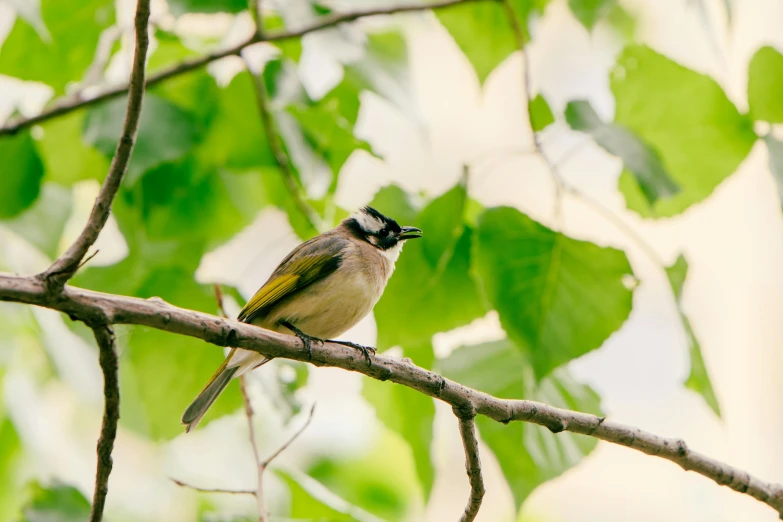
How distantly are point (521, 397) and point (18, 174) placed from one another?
5.94 ft

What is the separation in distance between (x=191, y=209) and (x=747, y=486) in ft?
7.05

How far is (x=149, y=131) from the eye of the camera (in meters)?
2.53

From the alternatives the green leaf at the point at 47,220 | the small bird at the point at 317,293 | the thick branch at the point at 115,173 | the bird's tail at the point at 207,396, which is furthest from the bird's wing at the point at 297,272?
the thick branch at the point at 115,173

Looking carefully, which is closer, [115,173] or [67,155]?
[115,173]

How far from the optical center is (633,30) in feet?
14.4

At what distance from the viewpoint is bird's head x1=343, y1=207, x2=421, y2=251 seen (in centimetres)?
388

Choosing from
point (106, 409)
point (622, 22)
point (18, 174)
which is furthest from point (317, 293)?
point (622, 22)

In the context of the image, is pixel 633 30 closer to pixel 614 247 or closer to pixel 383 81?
pixel 383 81

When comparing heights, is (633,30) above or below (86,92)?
above

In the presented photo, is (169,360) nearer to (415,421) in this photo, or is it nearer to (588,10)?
(415,421)

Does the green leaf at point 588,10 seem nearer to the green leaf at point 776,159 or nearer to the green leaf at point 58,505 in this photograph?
the green leaf at point 776,159

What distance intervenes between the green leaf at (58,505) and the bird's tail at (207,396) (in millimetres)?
398

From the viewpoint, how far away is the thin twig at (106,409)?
151 cm

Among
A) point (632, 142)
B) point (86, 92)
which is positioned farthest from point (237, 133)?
point (632, 142)
